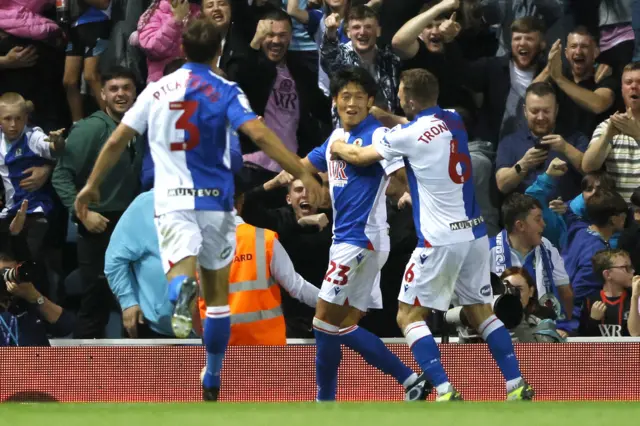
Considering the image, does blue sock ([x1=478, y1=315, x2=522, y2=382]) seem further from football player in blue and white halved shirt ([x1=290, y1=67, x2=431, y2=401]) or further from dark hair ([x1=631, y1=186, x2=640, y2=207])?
dark hair ([x1=631, y1=186, x2=640, y2=207])

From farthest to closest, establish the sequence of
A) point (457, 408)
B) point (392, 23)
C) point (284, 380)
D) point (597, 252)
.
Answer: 1. point (392, 23)
2. point (597, 252)
3. point (284, 380)
4. point (457, 408)

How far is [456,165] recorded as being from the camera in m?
8.34

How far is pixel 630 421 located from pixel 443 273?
2788 mm

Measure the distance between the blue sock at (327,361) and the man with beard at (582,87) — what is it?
11.2 feet

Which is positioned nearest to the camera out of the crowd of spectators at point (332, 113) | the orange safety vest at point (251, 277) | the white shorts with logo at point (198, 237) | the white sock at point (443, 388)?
the white shorts with logo at point (198, 237)

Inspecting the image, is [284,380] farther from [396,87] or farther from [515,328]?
[396,87]

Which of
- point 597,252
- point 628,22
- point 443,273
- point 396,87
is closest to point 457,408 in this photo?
point 443,273

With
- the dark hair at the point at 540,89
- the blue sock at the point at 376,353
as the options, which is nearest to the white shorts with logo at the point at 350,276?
the blue sock at the point at 376,353

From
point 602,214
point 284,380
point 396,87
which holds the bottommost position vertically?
point 284,380

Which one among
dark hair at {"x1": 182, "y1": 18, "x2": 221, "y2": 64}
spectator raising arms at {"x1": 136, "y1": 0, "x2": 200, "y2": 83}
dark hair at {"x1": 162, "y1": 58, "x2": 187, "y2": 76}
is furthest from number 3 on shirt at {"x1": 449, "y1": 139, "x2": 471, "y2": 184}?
spectator raising arms at {"x1": 136, "y1": 0, "x2": 200, "y2": 83}

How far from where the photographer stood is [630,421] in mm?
5586

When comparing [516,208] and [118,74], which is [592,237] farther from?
[118,74]

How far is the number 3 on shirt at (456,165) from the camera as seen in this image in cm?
830

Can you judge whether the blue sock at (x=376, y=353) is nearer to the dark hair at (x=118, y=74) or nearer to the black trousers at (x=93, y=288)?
the black trousers at (x=93, y=288)
